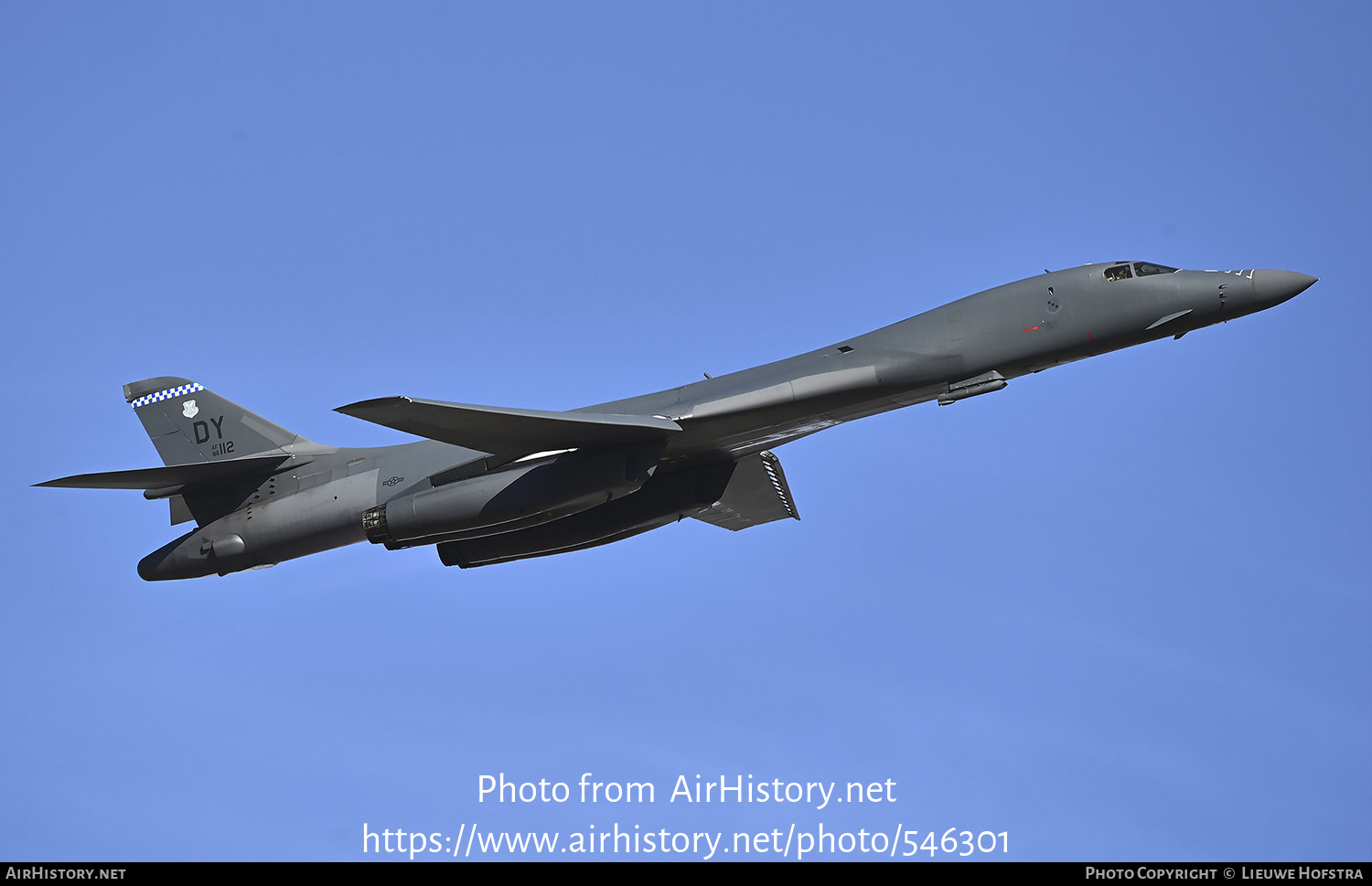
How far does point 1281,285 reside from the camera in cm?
1998

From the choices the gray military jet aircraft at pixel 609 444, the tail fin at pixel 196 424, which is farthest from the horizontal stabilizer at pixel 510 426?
the tail fin at pixel 196 424

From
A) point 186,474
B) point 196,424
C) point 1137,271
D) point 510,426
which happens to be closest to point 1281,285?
point 1137,271

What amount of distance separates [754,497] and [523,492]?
5.88 metres

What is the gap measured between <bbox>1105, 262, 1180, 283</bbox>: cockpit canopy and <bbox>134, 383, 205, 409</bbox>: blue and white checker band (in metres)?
16.6

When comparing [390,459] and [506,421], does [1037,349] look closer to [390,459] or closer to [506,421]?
[506,421]

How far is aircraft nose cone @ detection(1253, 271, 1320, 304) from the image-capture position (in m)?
20.0

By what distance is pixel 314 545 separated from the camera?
23578 mm

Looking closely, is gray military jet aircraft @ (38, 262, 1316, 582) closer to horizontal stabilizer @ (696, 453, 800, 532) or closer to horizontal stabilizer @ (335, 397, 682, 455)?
horizontal stabilizer @ (335, 397, 682, 455)

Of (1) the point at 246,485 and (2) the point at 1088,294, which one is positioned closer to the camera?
(2) the point at 1088,294

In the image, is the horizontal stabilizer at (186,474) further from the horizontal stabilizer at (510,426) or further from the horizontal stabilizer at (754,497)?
the horizontal stabilizer at (754,497)

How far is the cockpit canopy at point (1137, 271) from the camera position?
20.6m

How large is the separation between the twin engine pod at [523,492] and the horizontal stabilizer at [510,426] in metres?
0.26
